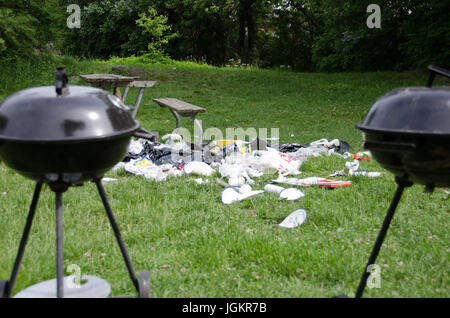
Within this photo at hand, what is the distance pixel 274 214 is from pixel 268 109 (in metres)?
6.96

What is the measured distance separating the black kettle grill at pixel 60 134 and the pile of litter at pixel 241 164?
1805 millimetres

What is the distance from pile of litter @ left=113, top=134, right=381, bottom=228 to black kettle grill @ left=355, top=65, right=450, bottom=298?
4.87 feet

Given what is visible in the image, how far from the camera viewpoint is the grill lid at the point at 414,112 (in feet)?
5.76

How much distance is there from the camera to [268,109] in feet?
33.5

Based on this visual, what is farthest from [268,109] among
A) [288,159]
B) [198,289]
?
[198,289]

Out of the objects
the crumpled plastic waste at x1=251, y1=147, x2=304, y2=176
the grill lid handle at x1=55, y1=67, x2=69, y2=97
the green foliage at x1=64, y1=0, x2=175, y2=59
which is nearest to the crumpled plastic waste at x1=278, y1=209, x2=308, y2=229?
the crumpled plastic waste at x1=251, y1=147, x2=304, y2=176

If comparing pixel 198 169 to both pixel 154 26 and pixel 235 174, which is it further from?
pixel 154 26

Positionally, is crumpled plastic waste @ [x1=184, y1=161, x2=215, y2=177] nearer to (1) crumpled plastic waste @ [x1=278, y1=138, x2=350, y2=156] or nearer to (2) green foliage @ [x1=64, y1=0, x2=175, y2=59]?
(1) crumpled plastic waste @ [x1=278, y1=138, x2=350, y2=156]

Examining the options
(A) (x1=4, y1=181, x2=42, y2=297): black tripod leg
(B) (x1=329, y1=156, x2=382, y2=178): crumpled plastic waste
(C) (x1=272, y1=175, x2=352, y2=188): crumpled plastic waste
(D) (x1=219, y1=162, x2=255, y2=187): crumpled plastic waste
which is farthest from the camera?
(B) (x1=329, y1=156, x2=382, y2=178): crumpled plastic waste

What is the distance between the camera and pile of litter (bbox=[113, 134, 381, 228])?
4.09 metres

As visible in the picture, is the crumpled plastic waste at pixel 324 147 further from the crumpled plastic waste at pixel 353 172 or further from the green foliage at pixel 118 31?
the green foliage at pixel 118 31

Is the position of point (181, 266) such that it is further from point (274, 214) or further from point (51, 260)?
point (274, 214)

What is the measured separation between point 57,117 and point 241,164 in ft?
10.8

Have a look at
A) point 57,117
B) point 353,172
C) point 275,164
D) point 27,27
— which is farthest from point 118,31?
point 57,117
